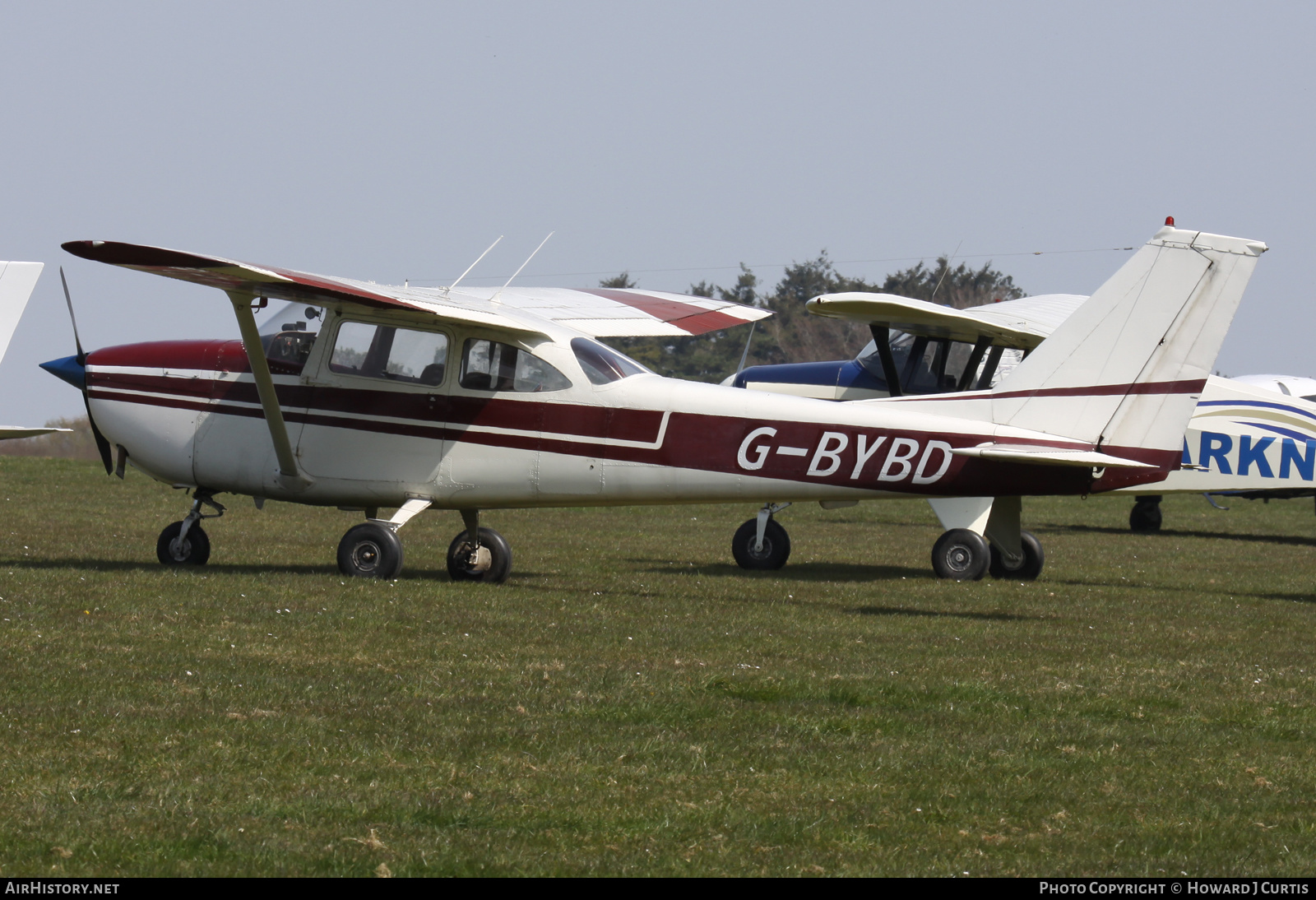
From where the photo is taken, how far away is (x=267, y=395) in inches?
445

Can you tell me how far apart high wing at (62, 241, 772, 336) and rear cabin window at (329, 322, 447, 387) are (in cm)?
30

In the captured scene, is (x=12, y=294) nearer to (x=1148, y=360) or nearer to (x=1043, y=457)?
(x=1043, y=457)

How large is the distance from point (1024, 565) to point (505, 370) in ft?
18.9

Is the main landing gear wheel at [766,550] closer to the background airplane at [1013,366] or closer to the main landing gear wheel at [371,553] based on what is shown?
the background airplane at [1013,366]

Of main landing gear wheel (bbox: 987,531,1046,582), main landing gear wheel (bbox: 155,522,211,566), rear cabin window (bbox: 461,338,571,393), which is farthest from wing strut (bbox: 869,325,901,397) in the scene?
main landing gear wheel (bbox: 155,522,211,566)

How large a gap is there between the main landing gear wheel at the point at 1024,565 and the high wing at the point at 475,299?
3438 mm

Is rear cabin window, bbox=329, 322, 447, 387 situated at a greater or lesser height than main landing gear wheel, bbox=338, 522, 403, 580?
greater

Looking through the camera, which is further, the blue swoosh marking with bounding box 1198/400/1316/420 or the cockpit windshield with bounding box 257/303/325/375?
the blue swoosh marking with bounding box 1198/400/1316/420

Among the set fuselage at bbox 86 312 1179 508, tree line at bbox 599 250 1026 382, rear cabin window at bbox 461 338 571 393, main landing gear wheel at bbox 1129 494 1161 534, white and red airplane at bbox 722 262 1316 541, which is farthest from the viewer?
tree line at bbox 599 250 1026 382

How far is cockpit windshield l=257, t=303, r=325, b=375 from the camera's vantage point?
38.5 ft

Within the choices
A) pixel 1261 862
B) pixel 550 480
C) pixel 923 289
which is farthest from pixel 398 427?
pixel 923 289

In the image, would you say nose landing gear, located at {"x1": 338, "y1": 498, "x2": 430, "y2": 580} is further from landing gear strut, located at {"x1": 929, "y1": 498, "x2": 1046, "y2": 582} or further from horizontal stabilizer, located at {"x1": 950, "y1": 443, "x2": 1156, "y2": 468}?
landing gear strut, located at {"x1": 929, "y1": 498, "x2": 1046, "y2": 582}

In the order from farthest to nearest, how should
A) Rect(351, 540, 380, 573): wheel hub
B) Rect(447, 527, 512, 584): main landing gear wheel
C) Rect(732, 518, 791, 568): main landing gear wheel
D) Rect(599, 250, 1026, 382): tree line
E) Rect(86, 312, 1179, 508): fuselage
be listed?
Rect(599, 250, 1026, 382): tree line
Rect(732, 518, 791, 568): main landing gear wheel
Rect(447, 527, 512, 584): main landing gear wheel
Rect(351, 540, 380, 573): wheel hub
Rect(86, 312, 1179, 508): fuselage

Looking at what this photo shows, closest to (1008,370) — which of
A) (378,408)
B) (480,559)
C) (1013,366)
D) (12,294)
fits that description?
(1013,366)
